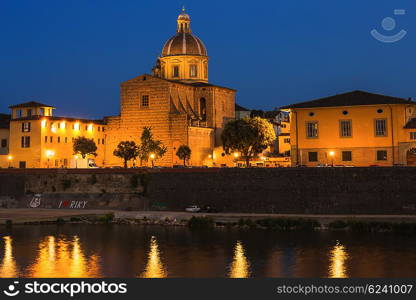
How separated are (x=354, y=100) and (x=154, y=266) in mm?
26489

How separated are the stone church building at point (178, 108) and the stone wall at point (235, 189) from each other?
17169mm

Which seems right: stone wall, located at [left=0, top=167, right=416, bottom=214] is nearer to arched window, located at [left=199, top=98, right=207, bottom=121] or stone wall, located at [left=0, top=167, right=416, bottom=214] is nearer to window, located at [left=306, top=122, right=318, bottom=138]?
window, located at [left=306, top=122, right=318, bottom=138]

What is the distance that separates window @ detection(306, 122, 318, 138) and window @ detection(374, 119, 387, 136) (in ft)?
14.6

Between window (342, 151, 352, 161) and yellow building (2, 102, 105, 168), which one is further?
yellow building (2, 102, 105, 168)

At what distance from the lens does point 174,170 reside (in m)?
48.3

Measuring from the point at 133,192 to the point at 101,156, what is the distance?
80.7ft

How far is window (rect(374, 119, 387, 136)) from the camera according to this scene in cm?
4934

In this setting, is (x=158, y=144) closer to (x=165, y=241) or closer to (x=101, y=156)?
(x=101, y=156)

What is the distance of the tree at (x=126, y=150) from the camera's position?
6381 centimetres

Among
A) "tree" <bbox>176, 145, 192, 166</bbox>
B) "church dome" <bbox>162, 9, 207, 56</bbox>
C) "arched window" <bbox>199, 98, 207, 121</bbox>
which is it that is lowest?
"tree" <bbox>176, 145, 192, 166</bbox>

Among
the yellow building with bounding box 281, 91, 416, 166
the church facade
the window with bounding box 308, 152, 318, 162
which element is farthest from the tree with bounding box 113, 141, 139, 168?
Answer: the window with bounding box 308, 152, 318, 162

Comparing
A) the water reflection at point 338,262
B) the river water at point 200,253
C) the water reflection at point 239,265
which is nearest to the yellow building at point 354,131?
the river water at point 200,253

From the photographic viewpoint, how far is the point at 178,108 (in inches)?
2776

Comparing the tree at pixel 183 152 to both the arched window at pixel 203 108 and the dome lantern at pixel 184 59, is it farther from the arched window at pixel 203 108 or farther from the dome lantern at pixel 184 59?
the dome lantern at pixel 184 59
